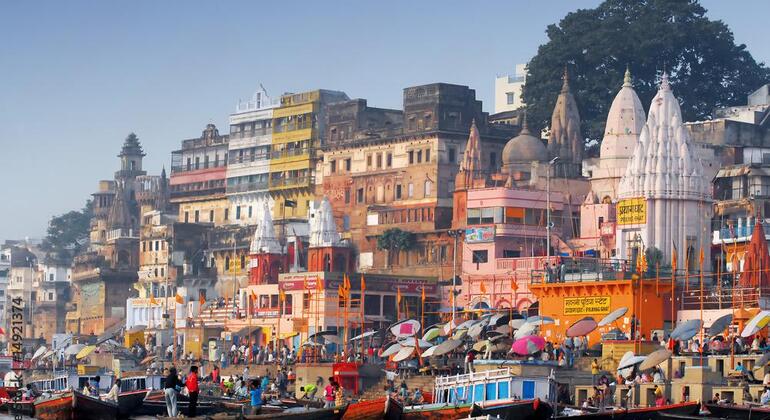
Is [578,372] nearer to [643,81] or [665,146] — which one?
[665,146]

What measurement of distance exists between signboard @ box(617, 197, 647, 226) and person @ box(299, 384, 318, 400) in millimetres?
12686

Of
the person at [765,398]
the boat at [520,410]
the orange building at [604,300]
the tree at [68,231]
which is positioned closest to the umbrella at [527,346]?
the orange building at [604,300]

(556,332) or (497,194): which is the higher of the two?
(497,194)

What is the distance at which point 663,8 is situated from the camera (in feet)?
266

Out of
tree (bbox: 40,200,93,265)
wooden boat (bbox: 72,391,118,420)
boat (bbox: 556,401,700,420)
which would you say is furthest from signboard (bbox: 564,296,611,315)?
tree (bbox: 40,200,93,265)

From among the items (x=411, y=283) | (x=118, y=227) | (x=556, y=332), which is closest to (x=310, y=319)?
(x=411, y=283)

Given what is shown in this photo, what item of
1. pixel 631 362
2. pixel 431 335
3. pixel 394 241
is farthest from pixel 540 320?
pixel 394 241

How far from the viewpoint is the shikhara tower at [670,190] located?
5859 cm

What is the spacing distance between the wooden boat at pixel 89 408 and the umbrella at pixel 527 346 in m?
10.7

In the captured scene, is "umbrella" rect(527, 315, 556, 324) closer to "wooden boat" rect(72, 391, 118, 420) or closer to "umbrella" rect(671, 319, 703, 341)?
"umbrella" rect(671, 319, 703, 341)

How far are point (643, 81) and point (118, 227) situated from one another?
3492 cm

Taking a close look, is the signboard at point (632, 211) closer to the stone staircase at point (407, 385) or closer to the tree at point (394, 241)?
the stone staircase at point (407, 385)

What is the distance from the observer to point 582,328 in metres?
49.9

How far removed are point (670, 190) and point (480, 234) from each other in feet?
37.4
